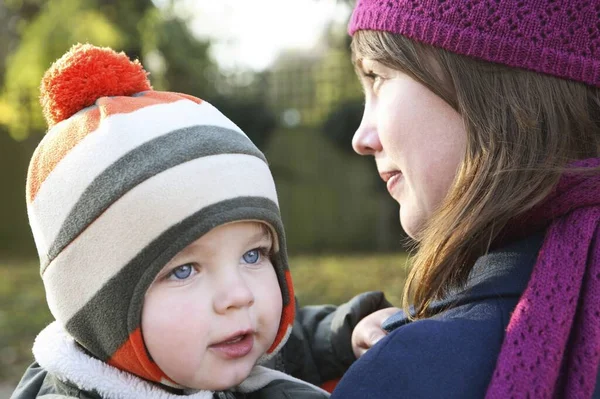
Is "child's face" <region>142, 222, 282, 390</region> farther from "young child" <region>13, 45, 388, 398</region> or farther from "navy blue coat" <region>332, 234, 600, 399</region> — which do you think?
"navy blue coat" <region>332, 234, 600, 399</region>

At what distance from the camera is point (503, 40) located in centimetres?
162

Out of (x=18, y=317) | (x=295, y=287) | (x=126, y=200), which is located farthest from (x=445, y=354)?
(x=295, y=287)

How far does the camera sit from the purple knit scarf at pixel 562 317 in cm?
138

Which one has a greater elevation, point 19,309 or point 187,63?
point 187,63

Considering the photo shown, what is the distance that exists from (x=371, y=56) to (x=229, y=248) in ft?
2.06

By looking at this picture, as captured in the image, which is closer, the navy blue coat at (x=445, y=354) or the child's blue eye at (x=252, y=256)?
the navy blue coat at (x=445, y=354)

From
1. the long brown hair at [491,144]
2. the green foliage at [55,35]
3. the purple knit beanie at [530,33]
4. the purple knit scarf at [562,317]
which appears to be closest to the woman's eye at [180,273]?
the long brown hair at [491,144]

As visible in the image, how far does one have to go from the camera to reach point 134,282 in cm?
151

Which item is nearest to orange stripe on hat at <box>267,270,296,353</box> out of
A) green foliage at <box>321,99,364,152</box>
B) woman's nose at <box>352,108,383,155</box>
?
woman's nose at <box>352,108,383,155</box>

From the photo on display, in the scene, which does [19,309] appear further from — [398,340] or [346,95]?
[346,95]

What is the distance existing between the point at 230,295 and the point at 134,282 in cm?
20

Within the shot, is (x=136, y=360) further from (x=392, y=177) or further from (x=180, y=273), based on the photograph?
(x=392, y=177)

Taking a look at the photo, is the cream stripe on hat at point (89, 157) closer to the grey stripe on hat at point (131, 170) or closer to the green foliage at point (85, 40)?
the grey stripe on hat at point (131, 170)

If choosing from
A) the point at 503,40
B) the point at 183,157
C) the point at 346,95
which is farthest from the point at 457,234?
the point at 346,95
